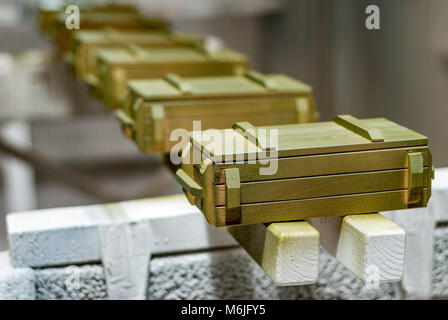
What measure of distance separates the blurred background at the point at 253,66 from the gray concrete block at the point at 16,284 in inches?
142

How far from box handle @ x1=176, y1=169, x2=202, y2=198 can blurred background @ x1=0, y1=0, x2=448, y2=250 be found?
4.03m

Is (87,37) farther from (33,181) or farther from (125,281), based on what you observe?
(33,181)

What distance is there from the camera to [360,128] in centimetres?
219

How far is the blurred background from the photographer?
6148 millimetres

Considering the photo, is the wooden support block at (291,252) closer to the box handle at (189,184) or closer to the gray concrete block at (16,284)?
the box handle at (189,184)

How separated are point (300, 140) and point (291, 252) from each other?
337 millimetres

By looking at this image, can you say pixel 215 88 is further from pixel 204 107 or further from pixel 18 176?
pixel 18 176

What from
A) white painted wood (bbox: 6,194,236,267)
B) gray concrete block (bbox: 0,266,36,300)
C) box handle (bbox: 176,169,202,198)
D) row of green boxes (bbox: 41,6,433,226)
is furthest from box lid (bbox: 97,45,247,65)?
box handle (bbox: 176,169,202,198)

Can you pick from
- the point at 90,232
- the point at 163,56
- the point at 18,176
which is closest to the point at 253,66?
the point at 18,176

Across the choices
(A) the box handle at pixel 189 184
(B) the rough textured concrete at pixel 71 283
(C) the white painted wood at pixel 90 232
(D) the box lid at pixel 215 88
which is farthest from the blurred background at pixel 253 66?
(A) the box handle at pixel 189 184

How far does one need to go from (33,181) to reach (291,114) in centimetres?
748

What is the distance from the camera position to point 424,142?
2.12 m

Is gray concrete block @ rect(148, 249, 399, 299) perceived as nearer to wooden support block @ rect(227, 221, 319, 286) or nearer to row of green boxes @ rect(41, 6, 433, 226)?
row of green boxes @ rect(41, 6, 433, 226)

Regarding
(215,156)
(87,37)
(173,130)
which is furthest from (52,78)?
(215,156)
